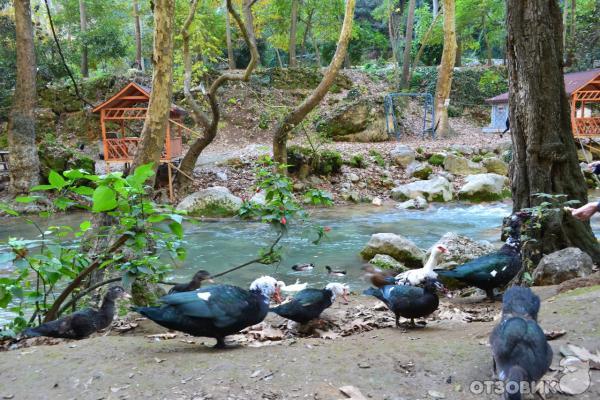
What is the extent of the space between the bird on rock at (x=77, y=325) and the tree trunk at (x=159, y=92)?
234cm

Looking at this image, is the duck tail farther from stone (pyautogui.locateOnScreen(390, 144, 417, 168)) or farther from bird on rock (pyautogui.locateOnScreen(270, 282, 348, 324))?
stone (pyautogui.locateOnScreen(390, 144, 417, 168))

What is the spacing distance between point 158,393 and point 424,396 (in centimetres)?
158

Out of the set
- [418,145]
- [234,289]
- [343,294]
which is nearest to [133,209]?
[234,289]

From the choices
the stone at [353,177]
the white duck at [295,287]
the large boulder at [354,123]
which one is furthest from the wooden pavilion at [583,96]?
the white duck at [295,287]

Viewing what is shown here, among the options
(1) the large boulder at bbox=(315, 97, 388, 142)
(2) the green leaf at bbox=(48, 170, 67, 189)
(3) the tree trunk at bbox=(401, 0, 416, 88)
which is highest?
(3) the tree trunk at bbox=(401, 0, 416, 88)

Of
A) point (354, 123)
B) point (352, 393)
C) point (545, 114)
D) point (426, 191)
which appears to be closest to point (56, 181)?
point (352, 393)

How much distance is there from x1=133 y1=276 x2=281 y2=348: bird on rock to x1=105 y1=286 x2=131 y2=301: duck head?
131 cm

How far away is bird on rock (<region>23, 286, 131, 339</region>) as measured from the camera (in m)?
4.50

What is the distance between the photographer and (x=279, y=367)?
339 cm

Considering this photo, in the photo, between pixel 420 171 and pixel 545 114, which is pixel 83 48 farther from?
pixel 545 114

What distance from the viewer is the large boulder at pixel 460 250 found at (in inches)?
311

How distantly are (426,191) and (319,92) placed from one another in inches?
183

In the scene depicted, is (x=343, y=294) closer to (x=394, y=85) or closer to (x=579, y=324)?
(x=579, y=324)

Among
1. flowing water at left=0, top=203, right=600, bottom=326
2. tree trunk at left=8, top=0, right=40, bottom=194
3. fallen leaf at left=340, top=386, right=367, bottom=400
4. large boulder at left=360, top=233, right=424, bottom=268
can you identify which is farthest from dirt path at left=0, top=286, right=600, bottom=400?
tree trunk at left=8, top=0, right=40, bottom=194
